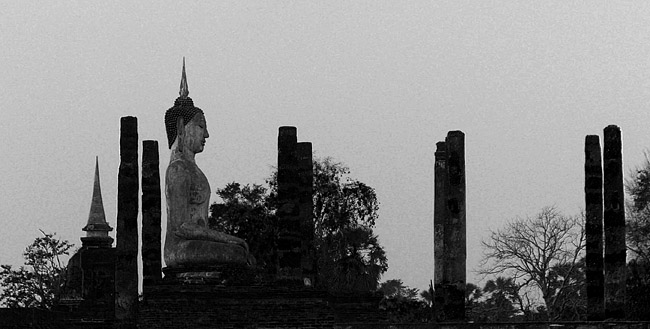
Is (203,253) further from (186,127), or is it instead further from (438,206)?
(438,206)

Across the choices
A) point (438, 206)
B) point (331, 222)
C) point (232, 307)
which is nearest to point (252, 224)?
point (331, 222)

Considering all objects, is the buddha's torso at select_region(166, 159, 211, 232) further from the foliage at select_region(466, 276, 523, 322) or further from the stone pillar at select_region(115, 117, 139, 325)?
the foliage at select_region(466, 276, 523, 322)

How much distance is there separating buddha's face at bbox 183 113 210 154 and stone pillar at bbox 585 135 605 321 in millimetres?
7594

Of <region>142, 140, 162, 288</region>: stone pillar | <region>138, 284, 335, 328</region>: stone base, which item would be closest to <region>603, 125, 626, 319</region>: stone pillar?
<region>138, 284, 335, 328</region>: stone base

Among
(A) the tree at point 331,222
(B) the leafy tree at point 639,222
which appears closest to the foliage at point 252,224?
→ (A) the tree at point 331,222

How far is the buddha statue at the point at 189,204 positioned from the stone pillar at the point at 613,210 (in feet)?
22.6

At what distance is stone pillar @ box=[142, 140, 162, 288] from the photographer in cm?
2709

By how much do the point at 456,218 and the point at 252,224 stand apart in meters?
17.5

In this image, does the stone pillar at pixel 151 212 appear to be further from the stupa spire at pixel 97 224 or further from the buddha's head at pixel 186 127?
the stupa spire at pixel 97 224

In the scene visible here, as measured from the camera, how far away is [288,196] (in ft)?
86.8

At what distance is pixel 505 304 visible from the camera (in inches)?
Result: 2088

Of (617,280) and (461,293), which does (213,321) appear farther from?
(617,280)

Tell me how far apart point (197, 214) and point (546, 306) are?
23731 mm

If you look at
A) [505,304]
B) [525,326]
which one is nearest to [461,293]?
[525,326]
